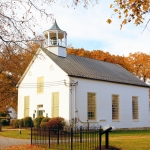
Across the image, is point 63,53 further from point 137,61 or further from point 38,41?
point 137,61

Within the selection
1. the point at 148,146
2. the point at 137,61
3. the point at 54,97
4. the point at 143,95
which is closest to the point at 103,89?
the point at 54,97

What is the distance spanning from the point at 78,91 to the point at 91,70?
4.01 m

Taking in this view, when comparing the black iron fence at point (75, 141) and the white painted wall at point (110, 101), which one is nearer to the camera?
the black iron fence at point (75, 141)

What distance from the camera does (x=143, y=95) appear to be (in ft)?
105

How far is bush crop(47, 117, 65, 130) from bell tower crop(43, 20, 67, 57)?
24.9 feet

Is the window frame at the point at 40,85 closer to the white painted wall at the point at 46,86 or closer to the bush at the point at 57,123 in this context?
the white painted wall at the point at 46,86

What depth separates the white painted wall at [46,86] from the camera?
24.6 m

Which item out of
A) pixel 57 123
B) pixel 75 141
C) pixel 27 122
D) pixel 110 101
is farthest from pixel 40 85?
pixel 75 141

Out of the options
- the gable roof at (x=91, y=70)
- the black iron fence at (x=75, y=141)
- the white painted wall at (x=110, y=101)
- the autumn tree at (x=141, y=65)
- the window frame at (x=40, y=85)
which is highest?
the autumn tree at (x=141, y=65)

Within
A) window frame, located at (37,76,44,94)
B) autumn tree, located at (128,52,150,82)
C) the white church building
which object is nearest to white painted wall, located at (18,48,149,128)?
the white church building

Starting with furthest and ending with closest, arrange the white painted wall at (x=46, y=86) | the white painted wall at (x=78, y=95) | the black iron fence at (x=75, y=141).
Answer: the white painted wall at (x=46, y=86), the white painted wall at (x=78, y=95), the black iron fence at (x=75, y=141)

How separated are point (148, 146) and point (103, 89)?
43.7ft

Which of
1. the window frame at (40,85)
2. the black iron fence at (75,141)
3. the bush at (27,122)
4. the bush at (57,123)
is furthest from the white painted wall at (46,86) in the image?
the black iron fence at (75,141)

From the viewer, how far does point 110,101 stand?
90.5 feet
